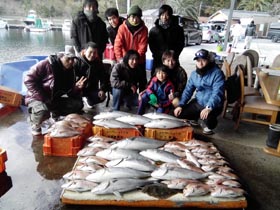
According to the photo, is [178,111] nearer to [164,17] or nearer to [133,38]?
[133,38]

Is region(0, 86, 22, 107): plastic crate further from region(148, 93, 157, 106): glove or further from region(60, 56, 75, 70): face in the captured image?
region(148, 93, 157, 106): glove

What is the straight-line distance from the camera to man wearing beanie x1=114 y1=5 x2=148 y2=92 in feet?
14.4

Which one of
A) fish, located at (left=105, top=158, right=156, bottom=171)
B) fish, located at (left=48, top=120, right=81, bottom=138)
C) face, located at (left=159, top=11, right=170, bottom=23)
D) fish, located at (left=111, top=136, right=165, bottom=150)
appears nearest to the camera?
fish, located at (left=105, top=158, right=156, bottom=171)

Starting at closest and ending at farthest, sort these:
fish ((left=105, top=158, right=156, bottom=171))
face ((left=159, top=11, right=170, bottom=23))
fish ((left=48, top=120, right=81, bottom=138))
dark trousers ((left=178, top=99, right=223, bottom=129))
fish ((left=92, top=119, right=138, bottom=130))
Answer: fish ((left=105, top=158, right=156, bottom=171)), fish ((left=48, top=120, right=81, bottom=138)), fish ((left=92, top=119, right=138, bottom=130)), dark trousers ((left=178, top=99, right=223, bottom=129)), face ((left=159, top=11, right=170, bottom=23))

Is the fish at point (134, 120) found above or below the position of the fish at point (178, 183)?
above

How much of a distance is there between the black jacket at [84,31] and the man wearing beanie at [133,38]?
1.79ft

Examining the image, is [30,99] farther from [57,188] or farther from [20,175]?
[57,188]

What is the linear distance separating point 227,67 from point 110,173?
3036 mm

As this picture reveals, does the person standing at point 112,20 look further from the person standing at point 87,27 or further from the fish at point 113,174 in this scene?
the fish at point 113,174

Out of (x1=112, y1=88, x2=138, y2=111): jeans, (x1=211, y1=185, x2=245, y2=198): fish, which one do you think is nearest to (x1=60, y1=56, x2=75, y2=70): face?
(x1=112, y1=88, x2=138, y2=111): jeans

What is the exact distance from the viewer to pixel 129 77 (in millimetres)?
4340

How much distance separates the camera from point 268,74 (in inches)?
158

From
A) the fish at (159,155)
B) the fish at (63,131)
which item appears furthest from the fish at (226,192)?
the fish at (63,131)

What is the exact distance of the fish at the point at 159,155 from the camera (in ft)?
8.79
